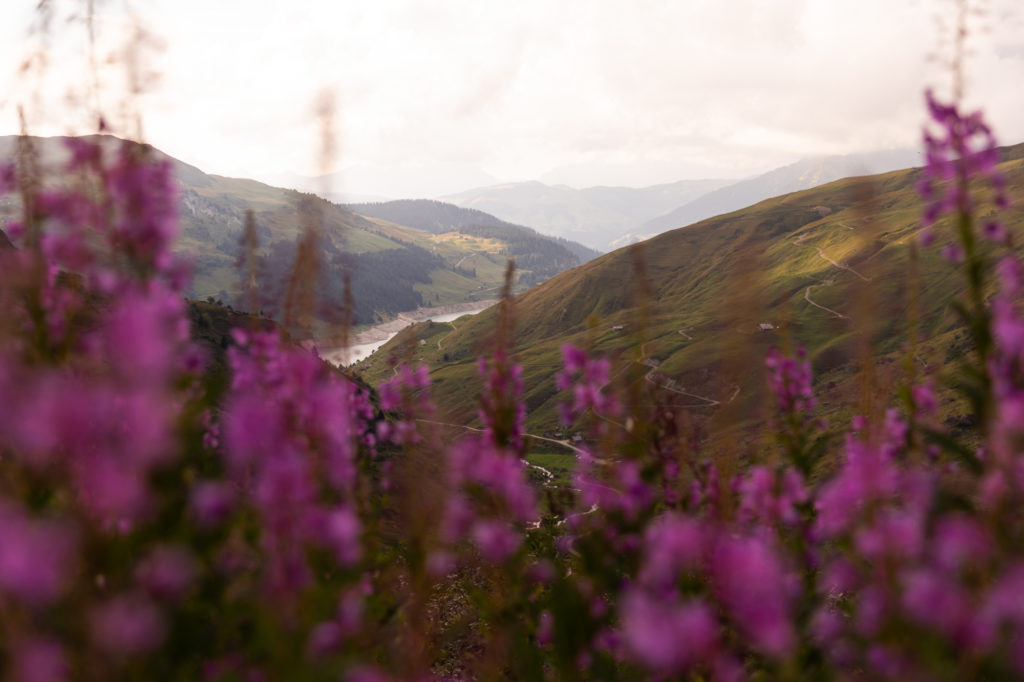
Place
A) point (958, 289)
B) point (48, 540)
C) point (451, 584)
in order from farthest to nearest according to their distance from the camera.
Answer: point (958, 289) → point (451, 584) → point (48, 540)

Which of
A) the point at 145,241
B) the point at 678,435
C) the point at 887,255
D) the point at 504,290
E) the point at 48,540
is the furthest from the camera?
the point at 887,255

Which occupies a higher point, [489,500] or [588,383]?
[588,383]

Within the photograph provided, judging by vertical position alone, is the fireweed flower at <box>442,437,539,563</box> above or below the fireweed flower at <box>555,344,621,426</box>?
below

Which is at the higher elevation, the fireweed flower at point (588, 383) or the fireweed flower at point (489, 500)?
the fireweed flower at point (588, 383)

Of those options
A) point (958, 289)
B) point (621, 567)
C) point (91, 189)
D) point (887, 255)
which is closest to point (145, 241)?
point (91, 189)

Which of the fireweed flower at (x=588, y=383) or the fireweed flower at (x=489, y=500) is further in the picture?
the fireweed flower at (x=588, y=383)

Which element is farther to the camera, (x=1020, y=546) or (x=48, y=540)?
(x=1020, y=546)

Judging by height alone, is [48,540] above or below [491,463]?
above

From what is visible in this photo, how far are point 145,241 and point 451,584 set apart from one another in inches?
1011

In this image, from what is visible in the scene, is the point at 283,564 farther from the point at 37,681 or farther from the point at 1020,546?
the point at 1020,546

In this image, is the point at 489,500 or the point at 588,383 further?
the point at 588,383

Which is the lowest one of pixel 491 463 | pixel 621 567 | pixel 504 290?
pixel 621 567

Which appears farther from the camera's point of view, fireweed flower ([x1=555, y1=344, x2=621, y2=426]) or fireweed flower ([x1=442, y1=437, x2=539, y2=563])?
fireweed flower ([x1=555, y1=344, x2=621, y2=426])

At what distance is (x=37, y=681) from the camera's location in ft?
8.50
